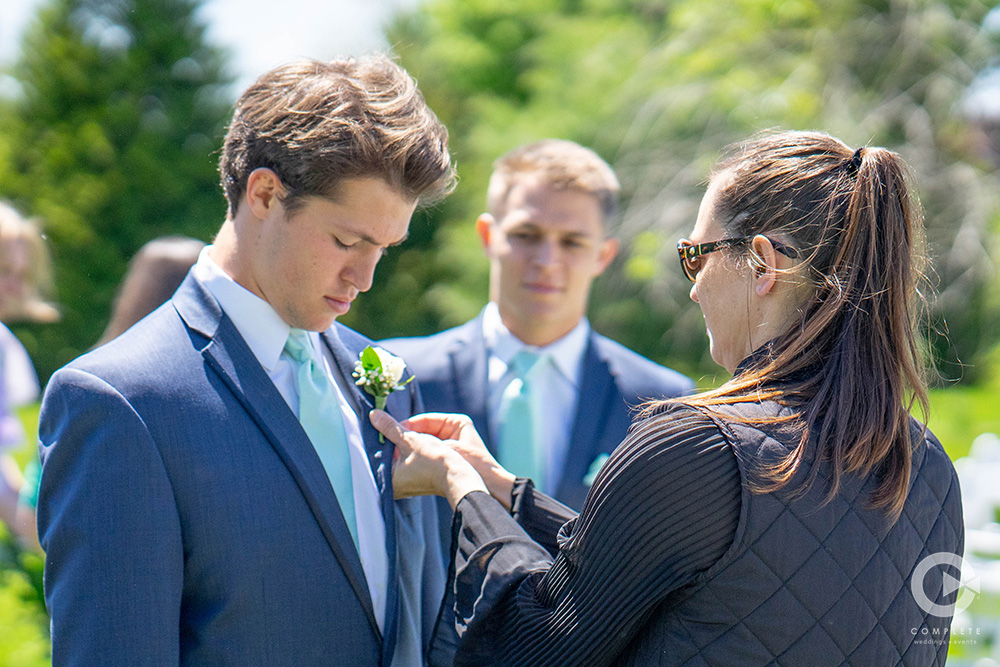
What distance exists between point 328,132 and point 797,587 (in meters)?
1.43

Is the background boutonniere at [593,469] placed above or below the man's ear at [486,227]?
below

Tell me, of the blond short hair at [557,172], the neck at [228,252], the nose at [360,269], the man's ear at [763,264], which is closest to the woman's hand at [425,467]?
the nose at [360,269]

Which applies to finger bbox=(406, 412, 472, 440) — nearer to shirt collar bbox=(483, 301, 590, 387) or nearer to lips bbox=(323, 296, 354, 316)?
lips bbox=(323, 296, 354, 316)

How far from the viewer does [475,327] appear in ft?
12.6

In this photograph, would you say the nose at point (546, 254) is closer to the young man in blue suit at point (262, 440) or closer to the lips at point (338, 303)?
the young man in blue suit at point (262, 440)

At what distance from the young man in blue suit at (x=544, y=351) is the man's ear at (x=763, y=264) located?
1682 millimetres

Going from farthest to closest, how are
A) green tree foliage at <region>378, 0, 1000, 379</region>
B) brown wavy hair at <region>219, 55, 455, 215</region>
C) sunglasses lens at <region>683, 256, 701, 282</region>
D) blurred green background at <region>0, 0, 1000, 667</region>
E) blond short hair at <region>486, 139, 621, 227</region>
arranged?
1. blurred green background at <region>0, 0, 1000, 667</region>
2. green tree foliage at <region>378, 0, 1000, 379</region>
3. blond short hair at <region>486, 139, 621, 227</region>
4. brown wavy hair at <region>219, 55, 455, 215</region>
5. sunglasses lens at <region>683, 256, 701, 282</region>

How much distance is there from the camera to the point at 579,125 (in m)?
13.6

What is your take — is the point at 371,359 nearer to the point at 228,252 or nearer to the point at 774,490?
the point at 228,252

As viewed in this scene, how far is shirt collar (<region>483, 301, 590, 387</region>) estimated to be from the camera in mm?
3746

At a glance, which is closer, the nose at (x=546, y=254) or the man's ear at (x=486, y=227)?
the nose at (x=546, y=254)

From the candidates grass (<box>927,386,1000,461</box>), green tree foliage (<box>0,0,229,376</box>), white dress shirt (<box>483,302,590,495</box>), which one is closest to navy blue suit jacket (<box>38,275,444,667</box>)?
white dress shirt (<box>483,302,590,495</box>)

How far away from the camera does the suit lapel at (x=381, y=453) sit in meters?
2.20

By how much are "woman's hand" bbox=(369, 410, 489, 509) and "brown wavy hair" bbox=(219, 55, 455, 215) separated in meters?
0.61
